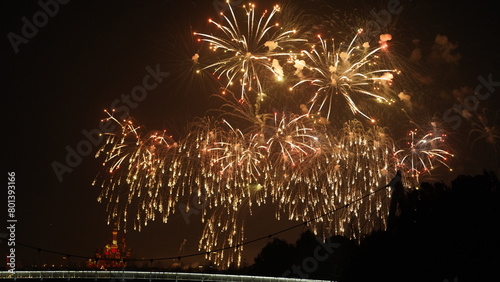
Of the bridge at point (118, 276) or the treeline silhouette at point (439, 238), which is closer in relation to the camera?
the treeline silhouette at point (439, 238)

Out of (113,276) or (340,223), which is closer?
(340,223)

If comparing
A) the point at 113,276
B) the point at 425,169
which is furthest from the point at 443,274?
the point at 113,276

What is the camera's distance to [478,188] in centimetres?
3678

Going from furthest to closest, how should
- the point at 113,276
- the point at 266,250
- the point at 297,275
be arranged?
the point at 266,250
the point at 297,275
the point at 113,276

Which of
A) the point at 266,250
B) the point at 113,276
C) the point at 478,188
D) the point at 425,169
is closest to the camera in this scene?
the point at 478,188

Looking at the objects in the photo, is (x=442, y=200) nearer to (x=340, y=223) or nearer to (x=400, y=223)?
(x=400, y=223)

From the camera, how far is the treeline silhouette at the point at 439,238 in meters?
34.1

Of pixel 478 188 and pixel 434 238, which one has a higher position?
pixel 478 188

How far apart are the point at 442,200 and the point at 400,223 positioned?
3.32 meters

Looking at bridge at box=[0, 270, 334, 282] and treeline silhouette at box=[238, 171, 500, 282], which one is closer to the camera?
treeline silhouette at box=[238, 171, 500, 282]

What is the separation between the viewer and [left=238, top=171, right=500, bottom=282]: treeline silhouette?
3412cm

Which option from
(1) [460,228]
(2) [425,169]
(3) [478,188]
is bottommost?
(1) [460,228]

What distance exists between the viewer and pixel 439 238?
36.7 metres

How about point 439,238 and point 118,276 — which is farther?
point 118,276
